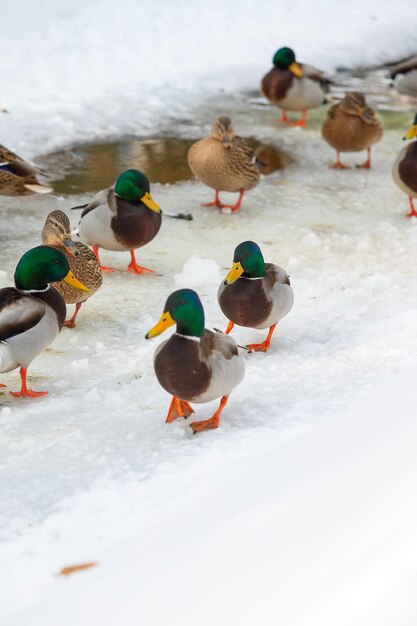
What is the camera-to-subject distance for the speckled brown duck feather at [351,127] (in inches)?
312

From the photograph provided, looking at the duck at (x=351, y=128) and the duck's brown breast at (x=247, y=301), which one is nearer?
the duck's brown breast at (x=247, y=301)

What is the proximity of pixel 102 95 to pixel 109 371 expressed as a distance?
5093 mm

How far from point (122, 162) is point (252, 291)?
11.0 feet

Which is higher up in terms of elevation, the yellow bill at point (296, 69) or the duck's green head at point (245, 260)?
the duck's green head at point (245, 260)

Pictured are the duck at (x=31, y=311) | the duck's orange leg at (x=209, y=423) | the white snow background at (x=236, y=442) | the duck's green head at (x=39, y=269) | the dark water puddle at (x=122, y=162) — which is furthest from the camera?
the dark water puddle at (x=122, y=162)

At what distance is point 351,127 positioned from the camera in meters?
7.89

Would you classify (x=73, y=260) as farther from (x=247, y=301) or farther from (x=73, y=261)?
(x=247, y=301)

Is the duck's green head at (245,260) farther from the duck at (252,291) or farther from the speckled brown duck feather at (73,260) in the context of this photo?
the speckled brown duck feather at (73,260)

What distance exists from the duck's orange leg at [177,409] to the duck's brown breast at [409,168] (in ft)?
10.6

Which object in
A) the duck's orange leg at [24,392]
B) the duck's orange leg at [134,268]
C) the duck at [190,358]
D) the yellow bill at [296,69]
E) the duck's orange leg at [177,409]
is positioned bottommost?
the duck's orange leg at [134,268]

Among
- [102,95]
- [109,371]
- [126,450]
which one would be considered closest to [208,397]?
[126,450]

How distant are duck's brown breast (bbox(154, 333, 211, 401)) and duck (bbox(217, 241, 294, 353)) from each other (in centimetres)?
76

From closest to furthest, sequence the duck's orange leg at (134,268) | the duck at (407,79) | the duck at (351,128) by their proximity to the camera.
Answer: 1. the duck's orange leg at (134,268)
2. the duck at (351,128)
3. the duck at (407,79)

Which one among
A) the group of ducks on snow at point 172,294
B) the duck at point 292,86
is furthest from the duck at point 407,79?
the group of ducks on snow at point 172,294
